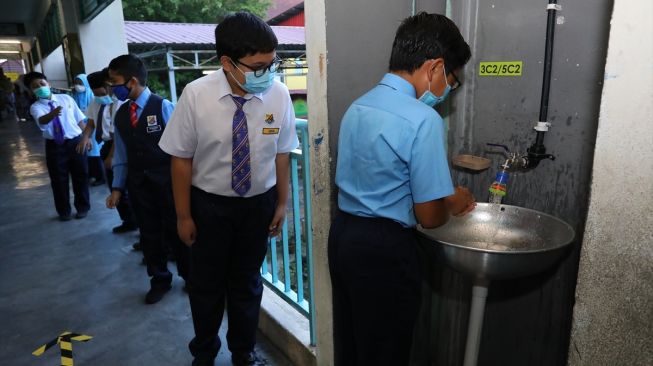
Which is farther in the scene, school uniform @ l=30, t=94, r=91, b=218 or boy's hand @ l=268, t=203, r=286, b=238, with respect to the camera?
school uniform @ l=30, t=94, r=91, b=218

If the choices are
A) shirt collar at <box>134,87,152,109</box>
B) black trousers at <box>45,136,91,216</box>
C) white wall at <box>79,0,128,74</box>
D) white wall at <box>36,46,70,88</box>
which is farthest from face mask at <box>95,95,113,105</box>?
white wall at <box>36,46,70,88</box>

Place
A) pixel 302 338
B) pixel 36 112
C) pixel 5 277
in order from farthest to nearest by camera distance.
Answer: pixel 36 112 → pixel 5 277 → pixel 302 338

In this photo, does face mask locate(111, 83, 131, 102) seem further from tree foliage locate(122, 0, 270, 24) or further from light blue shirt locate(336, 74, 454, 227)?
tree foliage locate(122, 0, 270, 24)

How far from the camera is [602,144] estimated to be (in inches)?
48.9

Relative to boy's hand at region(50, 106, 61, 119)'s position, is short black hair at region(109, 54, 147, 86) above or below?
above

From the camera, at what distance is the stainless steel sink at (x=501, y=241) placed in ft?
4.35

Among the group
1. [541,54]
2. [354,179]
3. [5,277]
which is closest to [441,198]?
[354,179]

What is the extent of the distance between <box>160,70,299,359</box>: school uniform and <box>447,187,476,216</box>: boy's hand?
3.12ft

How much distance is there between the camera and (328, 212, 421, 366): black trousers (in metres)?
1.48

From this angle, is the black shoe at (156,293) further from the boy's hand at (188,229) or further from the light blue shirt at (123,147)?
the boy's hand at (188,229)

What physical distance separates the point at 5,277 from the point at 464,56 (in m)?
4.22

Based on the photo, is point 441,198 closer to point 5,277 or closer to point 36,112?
point 5,277

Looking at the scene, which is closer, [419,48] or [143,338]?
[419,48]

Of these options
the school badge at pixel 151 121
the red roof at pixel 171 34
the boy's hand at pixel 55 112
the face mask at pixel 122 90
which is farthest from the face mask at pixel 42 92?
the red roof at pixel 171 34
